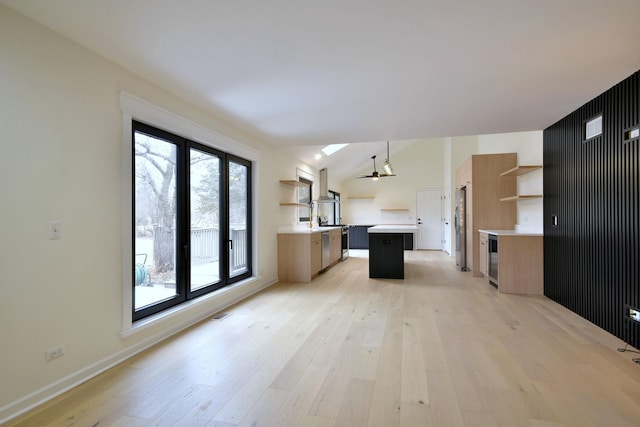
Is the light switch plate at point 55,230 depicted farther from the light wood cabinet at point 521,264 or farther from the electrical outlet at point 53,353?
the light wood cabinet at point 521,264

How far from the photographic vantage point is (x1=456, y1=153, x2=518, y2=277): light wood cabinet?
573 centimetres

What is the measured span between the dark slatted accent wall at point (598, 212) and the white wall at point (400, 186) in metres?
6.52

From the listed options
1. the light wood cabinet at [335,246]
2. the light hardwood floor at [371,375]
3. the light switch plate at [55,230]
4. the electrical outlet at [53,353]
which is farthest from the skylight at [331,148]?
the electrical outlet at [53,353]

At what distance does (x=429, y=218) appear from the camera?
1073cm

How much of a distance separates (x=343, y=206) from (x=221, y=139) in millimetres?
8040

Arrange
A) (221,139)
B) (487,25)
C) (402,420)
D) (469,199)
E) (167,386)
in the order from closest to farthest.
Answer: (402,420) < (487,25) < (167,386) < (221,139) < (469,199)

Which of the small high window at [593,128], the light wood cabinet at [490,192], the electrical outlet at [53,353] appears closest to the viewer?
the electrical outlet at [53,353]

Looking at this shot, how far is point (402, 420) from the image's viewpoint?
1771 mm

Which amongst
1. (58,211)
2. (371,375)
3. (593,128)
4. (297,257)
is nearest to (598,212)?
(593,128)

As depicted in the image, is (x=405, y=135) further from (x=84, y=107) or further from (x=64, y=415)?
(x=64, y=415)

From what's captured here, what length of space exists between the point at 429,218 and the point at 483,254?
5254 millimetres

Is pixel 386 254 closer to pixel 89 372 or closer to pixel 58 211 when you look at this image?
pixel 89 372

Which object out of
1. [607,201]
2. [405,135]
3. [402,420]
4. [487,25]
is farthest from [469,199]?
[402,420]

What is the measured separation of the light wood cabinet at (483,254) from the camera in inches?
207
